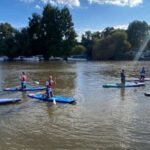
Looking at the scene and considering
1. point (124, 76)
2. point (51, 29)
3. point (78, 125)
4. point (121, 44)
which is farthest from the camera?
point (121, 44)

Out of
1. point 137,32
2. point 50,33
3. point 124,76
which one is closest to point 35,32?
point 50,33

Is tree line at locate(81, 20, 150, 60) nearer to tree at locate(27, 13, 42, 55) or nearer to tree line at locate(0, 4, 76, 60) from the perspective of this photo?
tree line at locate(0, 4, 76, 60)

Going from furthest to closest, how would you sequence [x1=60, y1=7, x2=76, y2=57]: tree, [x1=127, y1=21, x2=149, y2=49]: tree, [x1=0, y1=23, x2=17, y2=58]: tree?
[x1=127, y1=21, x2=149, y2=49]: tree
[x1=0, y1=23, x2=17, y2=58]: tree
[x1=60, y1=7, x2=76, y2=57]: tree

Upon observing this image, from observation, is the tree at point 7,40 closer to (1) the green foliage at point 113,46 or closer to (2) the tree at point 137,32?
(1) the green foliage at point 113,46

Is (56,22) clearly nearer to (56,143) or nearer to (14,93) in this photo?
(14,93)

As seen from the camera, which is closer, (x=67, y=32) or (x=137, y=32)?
(x=67, y=32)

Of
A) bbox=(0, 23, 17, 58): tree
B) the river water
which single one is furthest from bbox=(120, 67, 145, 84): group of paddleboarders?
bbox=(0, 23, 17, 58): tree

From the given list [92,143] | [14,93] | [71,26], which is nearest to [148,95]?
[14,93]

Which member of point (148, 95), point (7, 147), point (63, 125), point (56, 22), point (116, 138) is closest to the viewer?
point (7, 147)

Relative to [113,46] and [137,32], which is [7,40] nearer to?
[113,46]

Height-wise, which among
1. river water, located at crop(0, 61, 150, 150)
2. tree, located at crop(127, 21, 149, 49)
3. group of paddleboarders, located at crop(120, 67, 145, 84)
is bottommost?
river water, located at crop(0, 61, 150, 150)

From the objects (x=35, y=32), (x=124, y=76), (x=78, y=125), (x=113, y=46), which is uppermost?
(x=35, y=32)

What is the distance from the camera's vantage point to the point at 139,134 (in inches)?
603

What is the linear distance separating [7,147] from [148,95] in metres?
16.1
